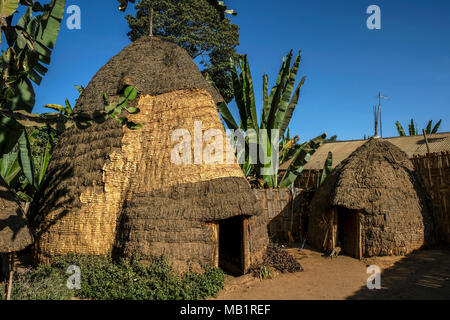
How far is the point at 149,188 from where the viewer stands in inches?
302

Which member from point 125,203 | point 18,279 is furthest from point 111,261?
point 18,279

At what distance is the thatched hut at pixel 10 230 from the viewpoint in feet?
19.7

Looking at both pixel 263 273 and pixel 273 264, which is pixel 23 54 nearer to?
pixel 263 273

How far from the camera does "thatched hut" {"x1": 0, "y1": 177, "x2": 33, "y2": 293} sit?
6016 mm

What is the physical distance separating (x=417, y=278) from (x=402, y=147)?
1095 centimetres

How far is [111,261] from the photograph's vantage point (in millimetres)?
7625

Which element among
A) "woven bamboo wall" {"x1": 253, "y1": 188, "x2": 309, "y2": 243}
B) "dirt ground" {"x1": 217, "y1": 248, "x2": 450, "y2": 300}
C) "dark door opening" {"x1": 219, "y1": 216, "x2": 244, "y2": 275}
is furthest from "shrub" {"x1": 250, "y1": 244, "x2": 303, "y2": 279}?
"woven bamboo wall" {"x1": 253, "y1": 188, "x2": 309, "y2": 243}

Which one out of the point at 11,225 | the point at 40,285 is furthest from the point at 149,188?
the point at 40,285

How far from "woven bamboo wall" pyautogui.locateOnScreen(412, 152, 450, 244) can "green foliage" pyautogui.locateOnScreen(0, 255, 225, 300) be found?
23.8ft

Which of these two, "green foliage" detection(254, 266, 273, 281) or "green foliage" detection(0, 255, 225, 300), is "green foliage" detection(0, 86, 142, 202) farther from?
"green foliage" detection(254, 266, 273, 281)

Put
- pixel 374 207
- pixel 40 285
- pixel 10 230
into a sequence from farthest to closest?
pixel 374 207, pixel 40 285, pixel 10 230

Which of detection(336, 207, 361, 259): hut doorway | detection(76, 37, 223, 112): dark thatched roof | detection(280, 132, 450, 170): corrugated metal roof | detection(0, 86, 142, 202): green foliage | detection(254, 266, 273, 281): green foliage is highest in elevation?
detection(76, 37, 223, 112): dark thatched roof

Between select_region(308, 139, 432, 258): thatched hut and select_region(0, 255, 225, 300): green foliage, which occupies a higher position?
select_region(308, 139, 432, 258): thatched hut

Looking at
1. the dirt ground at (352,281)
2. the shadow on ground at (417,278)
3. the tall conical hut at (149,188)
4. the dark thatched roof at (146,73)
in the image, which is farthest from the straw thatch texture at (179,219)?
the shadow on ground at (417,278)
